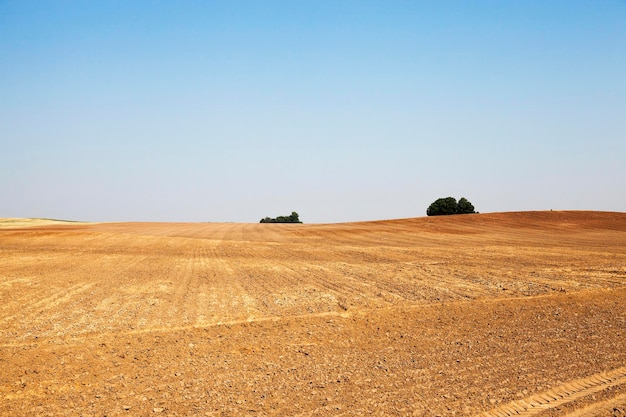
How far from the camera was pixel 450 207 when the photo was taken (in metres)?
83.7

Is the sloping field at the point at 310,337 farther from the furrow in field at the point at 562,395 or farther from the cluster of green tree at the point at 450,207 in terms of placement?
the cluster of green tree at the point at 450,207

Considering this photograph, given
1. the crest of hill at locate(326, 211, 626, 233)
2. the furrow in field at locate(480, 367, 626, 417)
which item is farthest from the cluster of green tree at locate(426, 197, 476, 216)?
the furrow in field at locate(480, 367, 626, 417)

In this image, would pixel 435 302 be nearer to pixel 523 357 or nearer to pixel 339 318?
pixel 339 318

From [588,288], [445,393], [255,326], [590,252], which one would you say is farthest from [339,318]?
[590,252]

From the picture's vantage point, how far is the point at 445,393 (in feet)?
26.0

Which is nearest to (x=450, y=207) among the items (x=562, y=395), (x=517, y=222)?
(x=517, y=222)

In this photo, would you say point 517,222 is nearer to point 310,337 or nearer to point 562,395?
point 310,337

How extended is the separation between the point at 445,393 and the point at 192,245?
89.6 feet

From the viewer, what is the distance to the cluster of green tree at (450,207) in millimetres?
83312

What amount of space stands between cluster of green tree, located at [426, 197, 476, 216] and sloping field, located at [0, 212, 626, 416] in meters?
58.9

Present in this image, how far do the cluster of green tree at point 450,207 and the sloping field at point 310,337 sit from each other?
58886 millimetres

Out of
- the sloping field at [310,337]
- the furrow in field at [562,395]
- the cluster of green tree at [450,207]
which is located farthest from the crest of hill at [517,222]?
the furrow in field at [562,395]

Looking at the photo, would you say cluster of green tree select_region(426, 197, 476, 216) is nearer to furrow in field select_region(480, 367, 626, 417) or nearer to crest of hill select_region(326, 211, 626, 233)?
crest of hill select_region(326, 211, 626, 233)

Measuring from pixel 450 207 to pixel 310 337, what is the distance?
75560 millimetres
